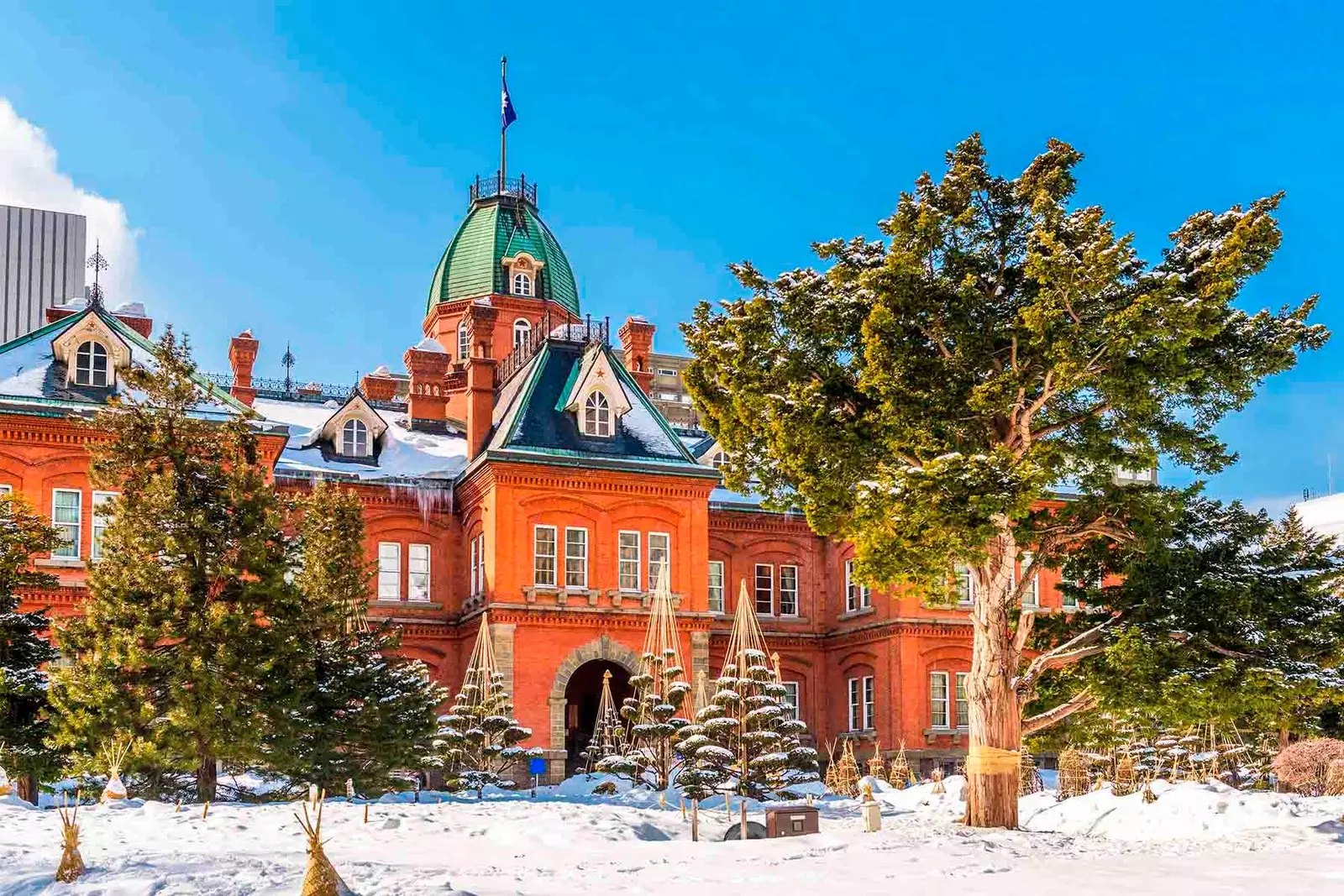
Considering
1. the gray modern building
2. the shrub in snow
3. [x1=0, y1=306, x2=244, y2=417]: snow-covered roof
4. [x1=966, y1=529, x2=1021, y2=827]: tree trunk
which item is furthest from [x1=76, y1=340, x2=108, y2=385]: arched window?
the gray modern building

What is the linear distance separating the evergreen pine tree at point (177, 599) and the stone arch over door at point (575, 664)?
11945 mm

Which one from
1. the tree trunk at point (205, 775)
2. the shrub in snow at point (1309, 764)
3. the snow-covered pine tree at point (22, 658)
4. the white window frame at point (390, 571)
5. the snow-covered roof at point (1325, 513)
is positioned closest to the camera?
the snow-covered pine tree at point (22, 658)

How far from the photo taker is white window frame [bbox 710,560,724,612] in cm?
4391

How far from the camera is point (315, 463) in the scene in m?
40.2

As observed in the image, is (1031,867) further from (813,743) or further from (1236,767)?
(813,743)

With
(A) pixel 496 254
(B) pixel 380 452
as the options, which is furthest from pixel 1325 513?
(B) pixel 380 452

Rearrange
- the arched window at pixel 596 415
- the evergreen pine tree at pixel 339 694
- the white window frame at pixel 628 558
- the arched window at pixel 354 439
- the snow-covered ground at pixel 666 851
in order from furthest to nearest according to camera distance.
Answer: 1. the arched window at pixel 354 439
2. the arched window at pixel 596 415
3. the white window frame at pixel 628 558
4. the evergreen pine tree at pixel 339 694
5. the snow-covered ground at pixel 666 851

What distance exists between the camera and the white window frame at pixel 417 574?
3994 cm

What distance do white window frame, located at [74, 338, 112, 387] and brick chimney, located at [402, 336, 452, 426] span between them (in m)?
11.1

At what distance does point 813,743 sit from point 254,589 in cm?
2359

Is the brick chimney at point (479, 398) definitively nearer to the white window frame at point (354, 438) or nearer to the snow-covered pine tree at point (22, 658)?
the white window frame at point (354, 438)

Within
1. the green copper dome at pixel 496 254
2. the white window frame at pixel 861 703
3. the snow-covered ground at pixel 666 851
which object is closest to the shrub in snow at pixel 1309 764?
the snow-covered ground at pixel 666 851

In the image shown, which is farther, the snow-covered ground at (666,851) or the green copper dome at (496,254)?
the green copper dome at (496,254)

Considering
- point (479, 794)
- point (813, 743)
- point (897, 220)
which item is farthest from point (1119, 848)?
point (813, 743)
